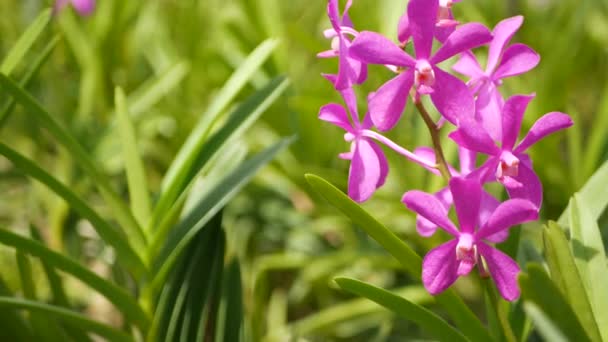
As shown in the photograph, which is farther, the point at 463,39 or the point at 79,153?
the point at 79,153

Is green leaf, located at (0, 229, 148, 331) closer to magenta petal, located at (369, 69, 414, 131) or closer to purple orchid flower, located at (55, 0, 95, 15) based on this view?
magenta petal, located at (369, 69, 414, 131)

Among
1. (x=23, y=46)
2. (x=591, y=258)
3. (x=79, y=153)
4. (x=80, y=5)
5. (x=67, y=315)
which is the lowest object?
(x=591, y=258)

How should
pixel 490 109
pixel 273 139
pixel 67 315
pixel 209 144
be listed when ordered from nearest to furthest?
pixel 490 109 → pixel 67 315 → pixel 209 144 → pixel 273 139

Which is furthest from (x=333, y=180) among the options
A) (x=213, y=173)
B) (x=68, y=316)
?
(x=68, y=316)

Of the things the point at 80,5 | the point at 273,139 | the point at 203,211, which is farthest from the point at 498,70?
the point at 80,5

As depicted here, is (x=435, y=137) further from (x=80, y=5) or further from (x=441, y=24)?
(x=80, y=5)

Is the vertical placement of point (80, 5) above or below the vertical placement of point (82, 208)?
above

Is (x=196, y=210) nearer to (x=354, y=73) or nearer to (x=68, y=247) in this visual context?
(x=354, y=73)
